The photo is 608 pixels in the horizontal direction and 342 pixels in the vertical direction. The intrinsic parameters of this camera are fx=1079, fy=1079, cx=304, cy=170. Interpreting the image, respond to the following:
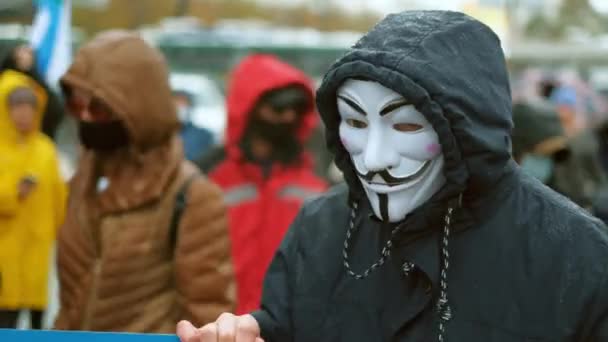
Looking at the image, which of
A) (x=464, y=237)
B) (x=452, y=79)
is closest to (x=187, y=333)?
(x=464, y=237)

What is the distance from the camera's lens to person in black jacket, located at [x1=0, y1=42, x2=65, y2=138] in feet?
22.2

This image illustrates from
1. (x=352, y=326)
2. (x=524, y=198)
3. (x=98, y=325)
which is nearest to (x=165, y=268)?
(x=98, y=325)

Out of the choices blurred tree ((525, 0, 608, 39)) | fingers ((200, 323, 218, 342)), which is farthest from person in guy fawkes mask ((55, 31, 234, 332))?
blurred tree ((525, 0, 608, 39))

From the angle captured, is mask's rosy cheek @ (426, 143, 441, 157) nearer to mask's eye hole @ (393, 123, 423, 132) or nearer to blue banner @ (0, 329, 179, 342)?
mask's eye hole @ (393, 123, 423, 132)

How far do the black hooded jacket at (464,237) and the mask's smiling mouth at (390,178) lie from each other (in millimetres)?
64

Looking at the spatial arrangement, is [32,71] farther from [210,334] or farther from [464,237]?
[464,237]

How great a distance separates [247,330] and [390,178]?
467 millimetres

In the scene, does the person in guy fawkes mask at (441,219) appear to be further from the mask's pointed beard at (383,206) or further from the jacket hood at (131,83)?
the jacket hood at (131,83)

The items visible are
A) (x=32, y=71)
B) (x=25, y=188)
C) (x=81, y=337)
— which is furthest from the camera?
(x=32, y=71)

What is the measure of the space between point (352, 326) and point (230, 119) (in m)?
3.57

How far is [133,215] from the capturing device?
3.87m

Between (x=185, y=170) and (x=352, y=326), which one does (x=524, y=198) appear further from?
(x=185, y=170)

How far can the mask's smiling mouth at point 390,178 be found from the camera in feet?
7.73

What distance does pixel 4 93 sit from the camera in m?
5.43
